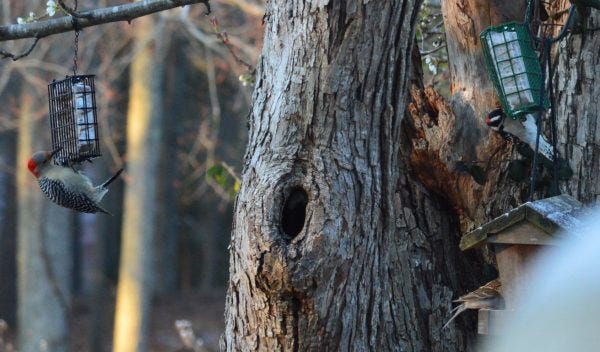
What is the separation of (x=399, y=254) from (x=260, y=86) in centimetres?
101

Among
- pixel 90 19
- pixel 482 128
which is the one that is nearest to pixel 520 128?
pixel 482 128

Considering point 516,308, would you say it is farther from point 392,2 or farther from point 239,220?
point 392,2

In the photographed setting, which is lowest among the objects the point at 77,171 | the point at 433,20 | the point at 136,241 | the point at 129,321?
the point at 129,321

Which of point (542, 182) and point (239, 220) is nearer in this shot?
point (239, 220)

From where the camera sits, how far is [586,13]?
417 centimetres

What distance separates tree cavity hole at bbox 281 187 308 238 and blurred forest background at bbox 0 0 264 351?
2437 millimetres

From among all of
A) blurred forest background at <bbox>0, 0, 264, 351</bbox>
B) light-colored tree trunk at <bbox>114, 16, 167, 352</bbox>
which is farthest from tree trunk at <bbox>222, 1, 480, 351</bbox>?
light-colored tree trunk at <bbox>114, 16, 167, 352</bbox>

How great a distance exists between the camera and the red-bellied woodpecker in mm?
5543

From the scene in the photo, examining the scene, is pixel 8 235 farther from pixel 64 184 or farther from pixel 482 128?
pixel 482 128

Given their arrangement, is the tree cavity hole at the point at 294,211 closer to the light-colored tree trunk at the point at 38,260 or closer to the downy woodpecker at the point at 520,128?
the downy woodpecker at the point at 520,128

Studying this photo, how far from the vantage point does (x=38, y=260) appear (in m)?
15.3

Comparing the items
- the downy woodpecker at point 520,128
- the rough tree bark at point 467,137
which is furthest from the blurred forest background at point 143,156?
the downy woodpecker at point 520,128

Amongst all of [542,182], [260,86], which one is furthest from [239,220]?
[542,182]

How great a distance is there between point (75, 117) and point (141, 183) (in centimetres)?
862
